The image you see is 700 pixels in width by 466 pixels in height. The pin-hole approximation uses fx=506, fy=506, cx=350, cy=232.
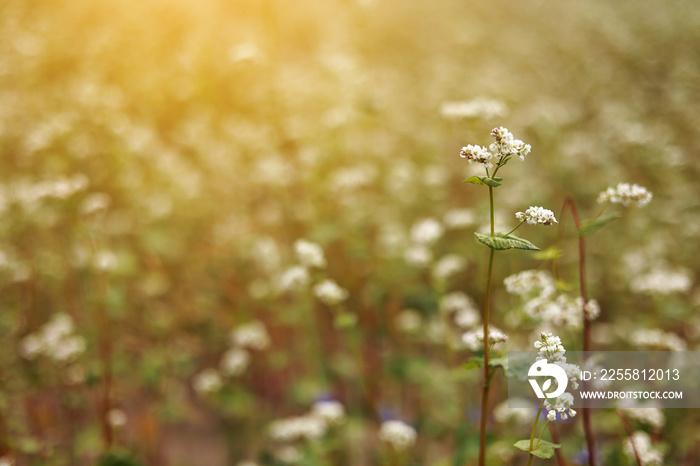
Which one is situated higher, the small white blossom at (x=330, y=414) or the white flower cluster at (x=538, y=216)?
the white flower cluster at (x=538, y=216)

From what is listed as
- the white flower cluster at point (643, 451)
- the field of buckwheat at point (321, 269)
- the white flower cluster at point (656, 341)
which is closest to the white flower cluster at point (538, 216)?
the field of buckwheat at point (321, 269)

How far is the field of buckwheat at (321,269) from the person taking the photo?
8.96 ft

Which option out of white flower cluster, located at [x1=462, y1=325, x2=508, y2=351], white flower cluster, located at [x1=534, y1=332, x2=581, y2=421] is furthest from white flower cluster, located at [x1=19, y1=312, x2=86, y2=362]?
white flower cluster, located at [x1=534, y1=332, x2=581, y2=421]

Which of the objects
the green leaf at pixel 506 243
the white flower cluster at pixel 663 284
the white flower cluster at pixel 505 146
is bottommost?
the green leaf at pixel 506 243

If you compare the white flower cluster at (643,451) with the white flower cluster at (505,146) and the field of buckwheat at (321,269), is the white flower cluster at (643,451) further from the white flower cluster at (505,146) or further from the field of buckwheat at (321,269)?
the white flower cluster at (505,146)

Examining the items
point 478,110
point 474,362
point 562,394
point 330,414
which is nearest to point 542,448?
point 562,394

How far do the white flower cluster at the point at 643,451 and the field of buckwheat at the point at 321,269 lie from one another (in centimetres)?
1

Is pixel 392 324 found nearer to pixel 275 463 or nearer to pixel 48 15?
pixel 275 463

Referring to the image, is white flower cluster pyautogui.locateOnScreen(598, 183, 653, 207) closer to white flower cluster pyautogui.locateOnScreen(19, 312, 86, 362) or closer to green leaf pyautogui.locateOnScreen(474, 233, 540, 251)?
green leaf pyautogui.locateOnScreen(474, 233, 540, 251)

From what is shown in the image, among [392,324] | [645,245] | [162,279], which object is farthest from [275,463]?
[645,245]

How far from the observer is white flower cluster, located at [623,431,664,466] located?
6.95ft

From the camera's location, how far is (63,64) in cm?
792

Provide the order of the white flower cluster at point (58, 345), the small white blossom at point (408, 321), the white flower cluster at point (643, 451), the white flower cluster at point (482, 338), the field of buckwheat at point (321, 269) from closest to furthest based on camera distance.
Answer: the white flower cluster at point (482, 338) < the white flower cluster at point (643, 451) < the field of buckwheat at point (321, 269) < the white flower cluster at point (58, 345) < the small white blossom at point (408, 321)

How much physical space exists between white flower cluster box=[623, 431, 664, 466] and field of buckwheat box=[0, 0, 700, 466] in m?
0.01
